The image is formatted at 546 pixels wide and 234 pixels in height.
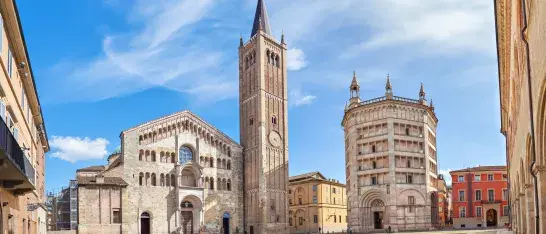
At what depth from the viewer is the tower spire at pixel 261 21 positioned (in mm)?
75812

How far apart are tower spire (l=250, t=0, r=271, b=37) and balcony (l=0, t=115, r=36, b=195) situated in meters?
58.2

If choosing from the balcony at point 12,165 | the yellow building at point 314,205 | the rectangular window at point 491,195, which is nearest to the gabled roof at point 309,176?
the yellow building at point 314,205

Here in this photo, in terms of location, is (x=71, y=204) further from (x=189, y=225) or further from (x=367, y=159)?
(x=367, y=159)

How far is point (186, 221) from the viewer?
213 ft

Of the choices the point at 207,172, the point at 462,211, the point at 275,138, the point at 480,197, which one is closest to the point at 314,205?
the point at 275,138

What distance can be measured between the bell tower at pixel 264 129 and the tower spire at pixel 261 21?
0.15 m

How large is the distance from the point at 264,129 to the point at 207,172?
9.37 metres

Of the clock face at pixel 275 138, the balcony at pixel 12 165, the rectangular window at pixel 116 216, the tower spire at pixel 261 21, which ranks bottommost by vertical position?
the rectangular window at pixel 116 216

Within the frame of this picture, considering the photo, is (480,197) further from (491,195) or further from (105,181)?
(105,181)

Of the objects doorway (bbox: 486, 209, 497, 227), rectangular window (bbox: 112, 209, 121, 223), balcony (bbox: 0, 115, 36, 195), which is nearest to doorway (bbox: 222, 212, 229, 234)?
rectangular window (bbox: 112, 209, 121, 223)

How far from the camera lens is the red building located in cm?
7512

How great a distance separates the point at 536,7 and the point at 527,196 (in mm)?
10702

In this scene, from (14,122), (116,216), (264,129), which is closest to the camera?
(14,122)

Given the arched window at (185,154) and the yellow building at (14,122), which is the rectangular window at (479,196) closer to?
the arched window at (185,154)
